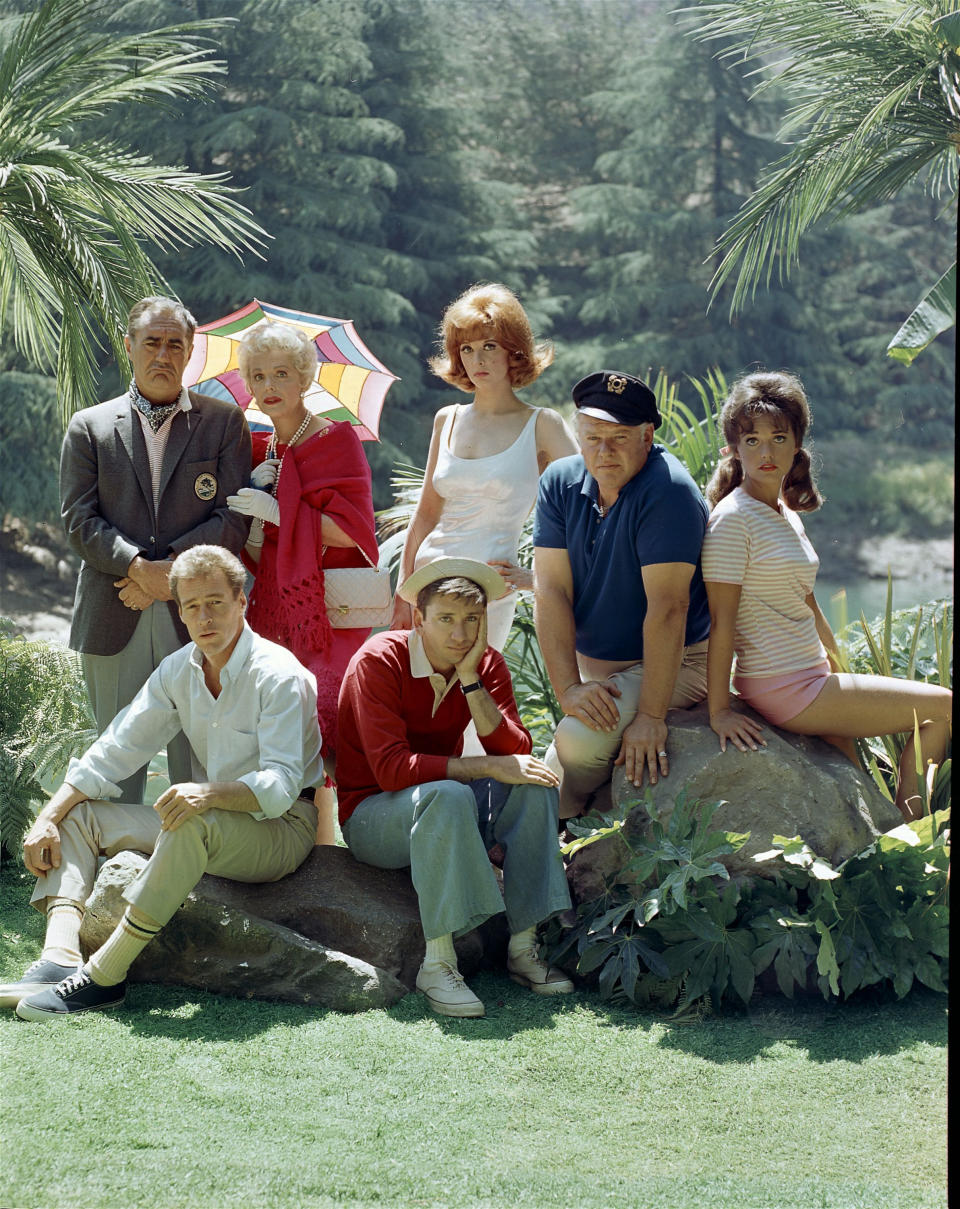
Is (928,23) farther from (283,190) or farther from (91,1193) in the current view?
(283,190)

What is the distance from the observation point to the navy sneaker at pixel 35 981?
3045 mm

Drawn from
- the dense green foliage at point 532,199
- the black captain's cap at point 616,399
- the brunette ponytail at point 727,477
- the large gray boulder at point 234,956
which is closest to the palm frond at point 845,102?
the brunette ponytail at point 727,477

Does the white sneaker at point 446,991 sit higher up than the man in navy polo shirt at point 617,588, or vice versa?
the man in navy polo shirt at point 617,588

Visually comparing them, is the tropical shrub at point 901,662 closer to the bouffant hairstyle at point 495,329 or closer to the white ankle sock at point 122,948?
the bouffant hairstyle at point 495,329

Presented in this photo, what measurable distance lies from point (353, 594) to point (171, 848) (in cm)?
98

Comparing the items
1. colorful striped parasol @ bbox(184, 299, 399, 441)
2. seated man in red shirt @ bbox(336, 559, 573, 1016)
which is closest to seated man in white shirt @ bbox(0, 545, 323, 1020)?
seated man in red shirt @ bbox(336, 559, 573, 1016)

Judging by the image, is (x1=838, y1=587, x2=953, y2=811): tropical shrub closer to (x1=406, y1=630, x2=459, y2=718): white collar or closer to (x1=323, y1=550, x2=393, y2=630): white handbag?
(x1=406, y1=630, x2=459, y2=718): white collar

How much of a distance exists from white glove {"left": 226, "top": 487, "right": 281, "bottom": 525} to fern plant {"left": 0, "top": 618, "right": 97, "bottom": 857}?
3.71 feet

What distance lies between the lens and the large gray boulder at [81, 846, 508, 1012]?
3.10 metres

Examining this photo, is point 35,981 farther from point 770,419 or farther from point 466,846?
point 770,419

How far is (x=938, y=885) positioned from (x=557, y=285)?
19707 millimetres

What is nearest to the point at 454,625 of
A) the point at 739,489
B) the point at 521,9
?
the point at 739,489

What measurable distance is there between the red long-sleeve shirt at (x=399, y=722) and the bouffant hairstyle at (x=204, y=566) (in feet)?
1.23

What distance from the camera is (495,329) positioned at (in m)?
3.68
